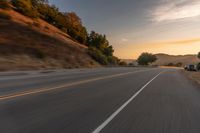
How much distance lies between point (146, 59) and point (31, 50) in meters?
124

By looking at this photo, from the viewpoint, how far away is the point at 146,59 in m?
180

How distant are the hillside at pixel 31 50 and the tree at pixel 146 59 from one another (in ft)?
316

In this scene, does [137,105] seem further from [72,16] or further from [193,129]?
[72,16]

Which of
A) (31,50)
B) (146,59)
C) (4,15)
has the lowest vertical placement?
(146,59)

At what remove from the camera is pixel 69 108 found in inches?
387

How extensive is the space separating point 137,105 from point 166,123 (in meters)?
3.17

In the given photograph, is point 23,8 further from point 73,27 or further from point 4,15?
point 73,27

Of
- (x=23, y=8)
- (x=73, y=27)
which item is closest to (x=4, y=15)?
(x=23, y=8)

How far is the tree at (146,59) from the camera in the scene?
17950cm

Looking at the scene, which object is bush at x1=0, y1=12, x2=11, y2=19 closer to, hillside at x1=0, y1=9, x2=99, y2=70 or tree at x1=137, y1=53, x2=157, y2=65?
hillside at x1=0, y1=9, x2=99, y2=70

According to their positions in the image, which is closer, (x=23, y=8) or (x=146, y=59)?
(x=23, y=8)

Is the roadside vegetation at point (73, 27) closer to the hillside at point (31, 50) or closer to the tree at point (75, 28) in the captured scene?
the tree at point (75, 28)

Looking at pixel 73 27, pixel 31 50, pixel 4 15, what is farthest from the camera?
pixel 73 27

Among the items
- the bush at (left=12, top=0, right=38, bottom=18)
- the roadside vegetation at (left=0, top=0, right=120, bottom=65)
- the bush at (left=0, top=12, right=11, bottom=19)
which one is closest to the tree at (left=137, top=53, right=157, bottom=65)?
the roadside vegetation at (left=0, top=0, right=120, bottom=65)
